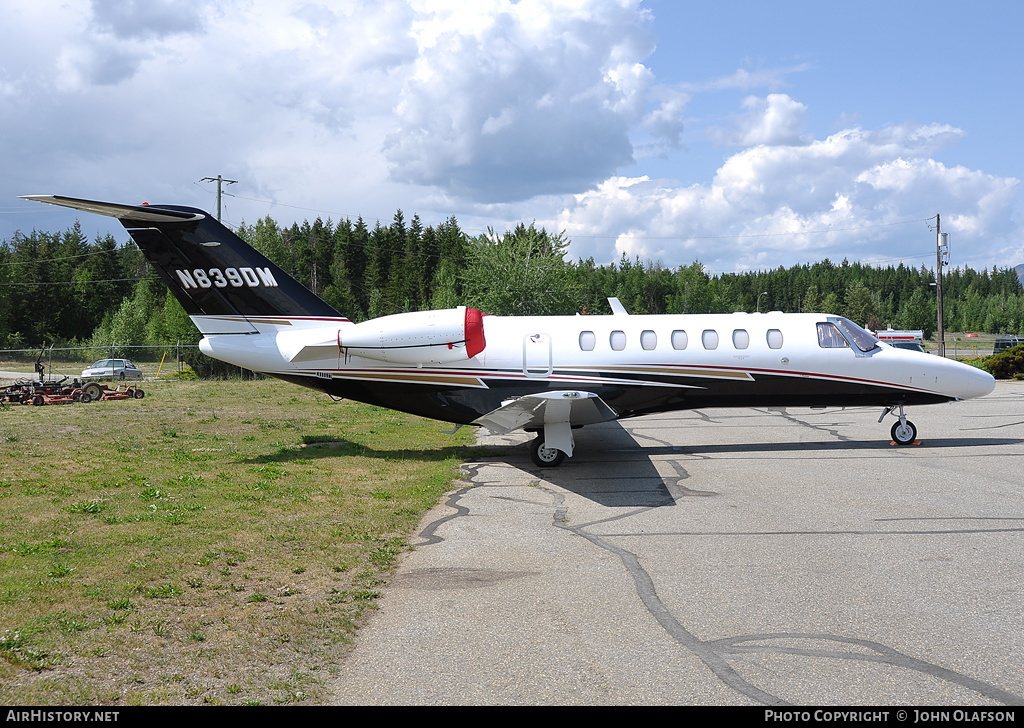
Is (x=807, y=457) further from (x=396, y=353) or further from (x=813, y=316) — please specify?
(x=396, y=353)

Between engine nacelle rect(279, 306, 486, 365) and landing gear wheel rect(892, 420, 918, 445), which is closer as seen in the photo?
engine nacelle rect(279, 306, 486, 365)

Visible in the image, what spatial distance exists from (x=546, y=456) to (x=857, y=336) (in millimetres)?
7210

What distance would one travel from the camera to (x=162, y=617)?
5.82 m

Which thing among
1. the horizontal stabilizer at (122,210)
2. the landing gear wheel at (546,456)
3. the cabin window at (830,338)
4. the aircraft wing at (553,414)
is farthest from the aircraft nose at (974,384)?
the horizontal stabilizer at (122,210)

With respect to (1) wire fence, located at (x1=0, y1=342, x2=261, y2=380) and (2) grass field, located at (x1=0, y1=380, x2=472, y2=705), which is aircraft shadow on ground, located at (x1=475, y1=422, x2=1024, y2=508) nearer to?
(2) grass field, located at (x1=0, y1=380, x2=472, y2=705)

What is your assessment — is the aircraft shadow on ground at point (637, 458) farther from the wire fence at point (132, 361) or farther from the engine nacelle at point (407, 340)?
the wire fence at point (132, 361)

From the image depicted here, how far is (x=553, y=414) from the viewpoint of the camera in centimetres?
1273

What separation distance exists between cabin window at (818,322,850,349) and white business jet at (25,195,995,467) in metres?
0.03

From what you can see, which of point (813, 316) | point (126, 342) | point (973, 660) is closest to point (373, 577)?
point (973, 660)

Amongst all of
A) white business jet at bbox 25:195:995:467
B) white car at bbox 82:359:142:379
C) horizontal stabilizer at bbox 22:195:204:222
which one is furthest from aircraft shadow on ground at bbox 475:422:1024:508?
white car at bbox 82:359:142:379

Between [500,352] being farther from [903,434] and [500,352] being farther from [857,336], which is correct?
[903,434]

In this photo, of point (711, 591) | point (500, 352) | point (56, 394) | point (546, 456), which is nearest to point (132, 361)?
point (56, 394)

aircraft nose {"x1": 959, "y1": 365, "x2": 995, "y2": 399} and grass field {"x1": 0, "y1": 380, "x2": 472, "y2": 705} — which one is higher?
aircraft nose {"x1": 959, "y1": 365, "x2": 995, "y2": 399}

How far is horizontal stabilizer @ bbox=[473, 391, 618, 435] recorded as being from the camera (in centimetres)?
1208
